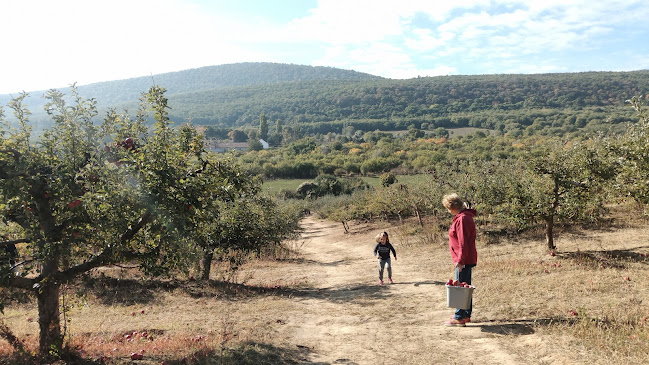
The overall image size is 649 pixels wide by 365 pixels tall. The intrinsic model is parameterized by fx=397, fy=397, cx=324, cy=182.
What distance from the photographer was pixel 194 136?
7.03 m

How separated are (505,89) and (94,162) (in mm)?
160377

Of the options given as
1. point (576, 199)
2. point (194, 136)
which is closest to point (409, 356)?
point (194, 136)

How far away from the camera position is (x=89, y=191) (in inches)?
225

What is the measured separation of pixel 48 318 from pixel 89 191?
2.49 meters

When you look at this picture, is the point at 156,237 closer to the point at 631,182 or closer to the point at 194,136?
the point at 194,136

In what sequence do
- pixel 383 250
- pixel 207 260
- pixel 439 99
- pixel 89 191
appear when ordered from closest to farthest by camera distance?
pixel 89 191
pixel 383 250
pixel 207 260
pixel 439 99

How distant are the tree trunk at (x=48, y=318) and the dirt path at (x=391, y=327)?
3817 millimetres

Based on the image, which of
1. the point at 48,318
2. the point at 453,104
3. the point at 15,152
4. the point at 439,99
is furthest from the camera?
the point at 439,99

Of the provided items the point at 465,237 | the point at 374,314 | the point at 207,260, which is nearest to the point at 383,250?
the point at 374,314

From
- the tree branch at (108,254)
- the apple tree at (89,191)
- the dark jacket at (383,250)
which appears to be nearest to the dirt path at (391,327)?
the dark jacket at (383,250)

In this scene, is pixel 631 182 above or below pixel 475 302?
above

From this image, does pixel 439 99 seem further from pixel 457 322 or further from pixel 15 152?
pixel 15 152

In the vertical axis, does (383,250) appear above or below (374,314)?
above

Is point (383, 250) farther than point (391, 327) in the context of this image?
Yes
